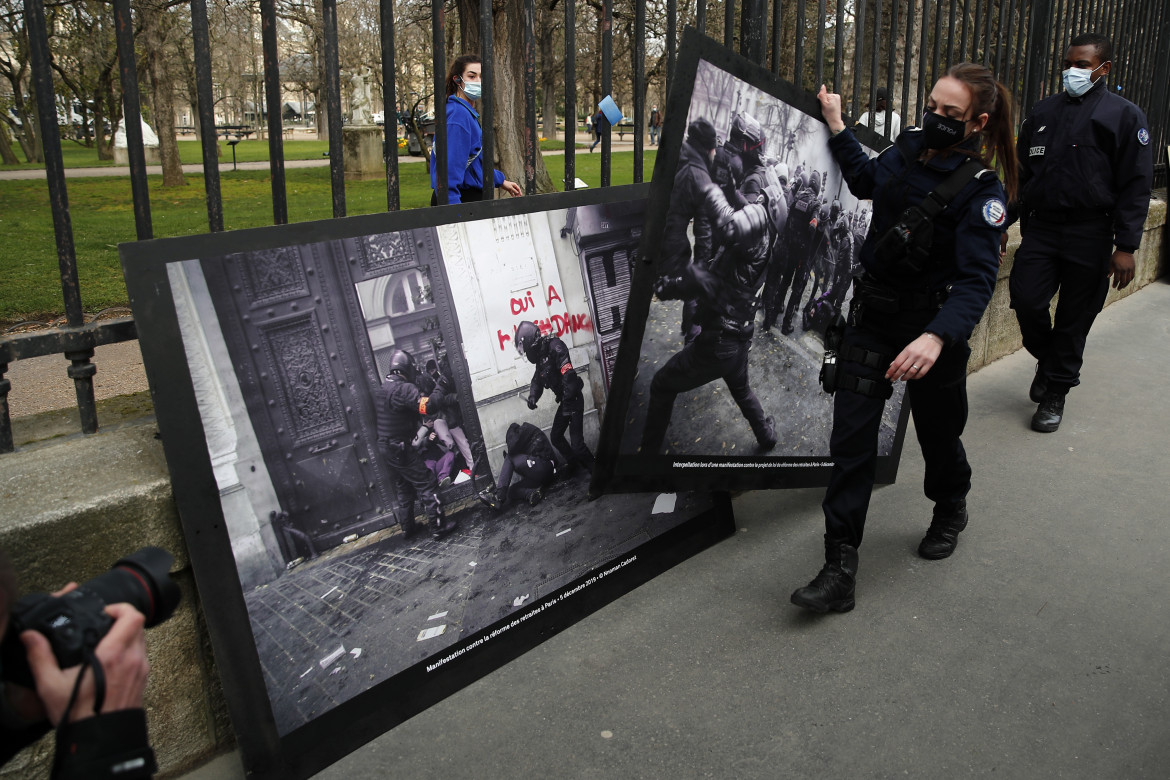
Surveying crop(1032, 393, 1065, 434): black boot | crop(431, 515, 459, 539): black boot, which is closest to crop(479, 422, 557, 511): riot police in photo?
crop(431, 515, 459, 539): black boot

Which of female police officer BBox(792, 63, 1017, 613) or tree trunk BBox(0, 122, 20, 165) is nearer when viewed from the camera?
female police officer BBox(792, 63, 1017, 613)

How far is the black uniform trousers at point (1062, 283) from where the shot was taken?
538 centimetres

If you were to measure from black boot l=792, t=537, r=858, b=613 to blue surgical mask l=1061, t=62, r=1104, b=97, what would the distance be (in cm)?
333

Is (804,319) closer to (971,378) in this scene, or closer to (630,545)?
(630,545)

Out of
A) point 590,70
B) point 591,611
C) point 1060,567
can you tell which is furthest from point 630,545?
point 590,70

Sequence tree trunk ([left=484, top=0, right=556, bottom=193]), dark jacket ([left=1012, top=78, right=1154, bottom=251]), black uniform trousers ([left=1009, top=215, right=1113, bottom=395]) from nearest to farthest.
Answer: dark jacket ([left=1012, top=78, right=1154, bottom=251]), black uniform trousers ([left=1009, top=215, right=1113, bottom=395]), tree trunk ([left=484, top=0, right=556, bottom=193])

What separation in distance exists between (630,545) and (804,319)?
1.23 m

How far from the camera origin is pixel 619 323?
11.7ft

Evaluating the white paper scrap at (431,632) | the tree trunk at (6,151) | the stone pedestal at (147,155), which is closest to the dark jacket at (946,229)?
the white paper scrap at (431,632)

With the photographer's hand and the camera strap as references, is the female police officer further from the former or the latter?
the photographer's hand

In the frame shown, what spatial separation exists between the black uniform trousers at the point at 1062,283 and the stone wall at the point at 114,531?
483 cm

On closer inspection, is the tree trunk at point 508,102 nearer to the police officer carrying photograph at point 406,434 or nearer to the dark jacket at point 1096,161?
the dark jacket at point 1096,161

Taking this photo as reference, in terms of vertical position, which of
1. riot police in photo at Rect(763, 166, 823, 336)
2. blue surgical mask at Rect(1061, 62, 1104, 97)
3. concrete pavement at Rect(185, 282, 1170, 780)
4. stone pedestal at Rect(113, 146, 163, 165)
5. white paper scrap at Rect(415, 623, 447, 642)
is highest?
stone pedestal at Rect(113, 146, 163, 165)

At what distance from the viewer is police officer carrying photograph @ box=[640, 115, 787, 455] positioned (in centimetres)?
331
